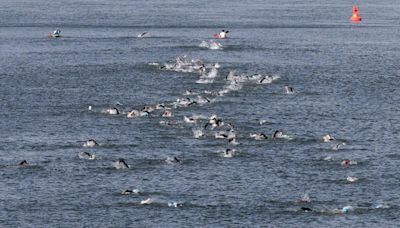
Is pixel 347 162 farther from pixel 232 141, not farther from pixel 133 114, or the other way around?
pixel 133 114

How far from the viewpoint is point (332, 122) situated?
9594cm

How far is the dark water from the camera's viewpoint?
219ft

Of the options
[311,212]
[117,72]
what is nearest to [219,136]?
[311,212]

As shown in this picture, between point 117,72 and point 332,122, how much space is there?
40.8 m

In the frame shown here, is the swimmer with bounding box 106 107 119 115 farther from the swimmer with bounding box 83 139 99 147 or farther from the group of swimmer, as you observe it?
the swimmer with bounding box 83 139 99 147

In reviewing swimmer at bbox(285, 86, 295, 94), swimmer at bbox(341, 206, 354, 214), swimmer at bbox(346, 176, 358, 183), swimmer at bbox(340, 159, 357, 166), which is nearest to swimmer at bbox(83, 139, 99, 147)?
swimmer at bbox(340, 159, 357, 166)

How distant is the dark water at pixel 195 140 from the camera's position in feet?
219

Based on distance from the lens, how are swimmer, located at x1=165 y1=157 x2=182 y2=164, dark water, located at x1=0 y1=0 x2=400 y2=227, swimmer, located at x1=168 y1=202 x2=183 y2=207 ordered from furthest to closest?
swimmer, located at x1=165 y1=157 x2=182 y2=164 → swimmer, located at x1=168 y1=202 x2=183 y2=207 → dark water, located at x1=0 y1=0 x2=400 y2=227

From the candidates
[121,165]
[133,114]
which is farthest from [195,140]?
[133,114]

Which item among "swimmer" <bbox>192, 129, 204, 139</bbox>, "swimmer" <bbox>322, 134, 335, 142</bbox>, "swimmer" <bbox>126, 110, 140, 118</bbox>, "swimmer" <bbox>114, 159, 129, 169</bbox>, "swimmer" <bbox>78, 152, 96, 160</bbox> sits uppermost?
"swimmer" <bbox>126, 110, 140, 118</bbox>

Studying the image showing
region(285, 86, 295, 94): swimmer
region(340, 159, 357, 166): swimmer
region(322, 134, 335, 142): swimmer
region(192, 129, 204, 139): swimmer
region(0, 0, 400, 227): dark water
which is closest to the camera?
region(0, 0, 400, 227): dark water

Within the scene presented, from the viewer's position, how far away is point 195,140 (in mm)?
86750

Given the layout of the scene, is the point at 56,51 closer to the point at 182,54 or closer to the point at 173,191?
the point at 182,54

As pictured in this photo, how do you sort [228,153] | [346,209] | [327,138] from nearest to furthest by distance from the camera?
[346,209] < [228,153] < [327,138]
